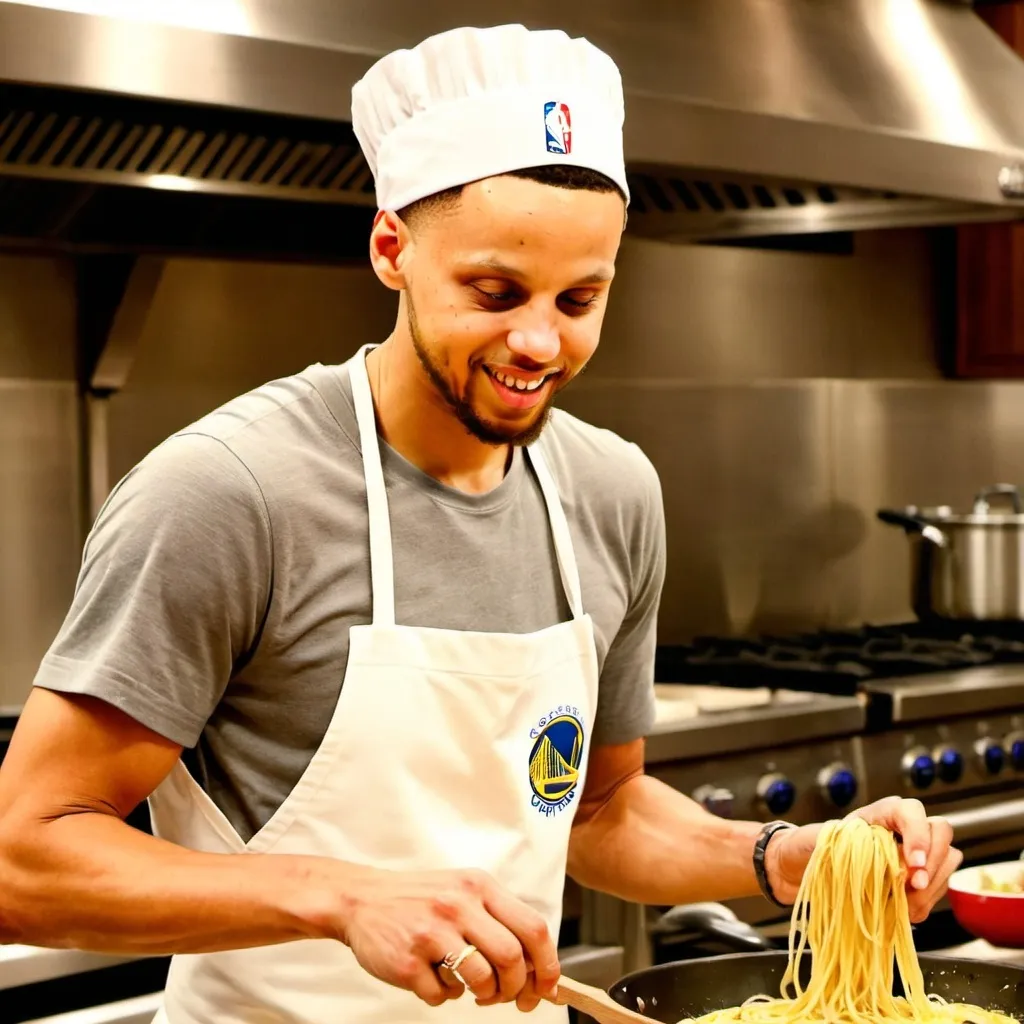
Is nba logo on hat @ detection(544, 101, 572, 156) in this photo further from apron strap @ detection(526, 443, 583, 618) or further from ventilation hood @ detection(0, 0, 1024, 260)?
ventilation hood @ detection(0, 0, 1024, 260)

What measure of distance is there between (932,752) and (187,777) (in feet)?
6.19

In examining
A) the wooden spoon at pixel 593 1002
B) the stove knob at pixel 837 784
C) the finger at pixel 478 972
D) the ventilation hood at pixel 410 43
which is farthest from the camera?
the stove knob at pixel 837 784

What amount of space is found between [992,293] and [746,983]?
2.74 metres

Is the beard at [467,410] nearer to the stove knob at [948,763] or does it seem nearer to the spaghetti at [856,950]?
the spaghetti at [856,950]

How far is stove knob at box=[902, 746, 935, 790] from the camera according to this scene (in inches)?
116

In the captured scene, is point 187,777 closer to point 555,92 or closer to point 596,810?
point 596,810

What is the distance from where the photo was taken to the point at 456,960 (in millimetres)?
1097

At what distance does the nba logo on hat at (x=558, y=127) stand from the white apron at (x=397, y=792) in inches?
10.6

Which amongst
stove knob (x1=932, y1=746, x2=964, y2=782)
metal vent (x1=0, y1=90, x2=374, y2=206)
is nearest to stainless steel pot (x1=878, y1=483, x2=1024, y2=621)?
stove knob (x1=932, y1=746, x2=964, y2=782)

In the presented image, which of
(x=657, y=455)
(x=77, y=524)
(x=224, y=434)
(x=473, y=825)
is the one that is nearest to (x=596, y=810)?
(x=473, y=825)

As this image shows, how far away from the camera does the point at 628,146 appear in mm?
2354

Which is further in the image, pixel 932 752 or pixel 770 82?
pixel 932 752

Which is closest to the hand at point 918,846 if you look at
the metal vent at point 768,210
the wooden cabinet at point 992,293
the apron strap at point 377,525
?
the apron strap at point 377,525

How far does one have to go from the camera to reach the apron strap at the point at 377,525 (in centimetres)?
142
